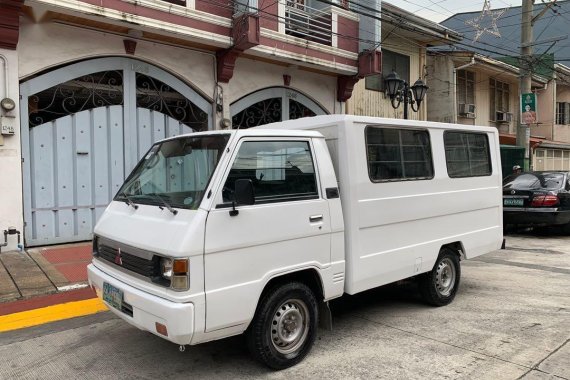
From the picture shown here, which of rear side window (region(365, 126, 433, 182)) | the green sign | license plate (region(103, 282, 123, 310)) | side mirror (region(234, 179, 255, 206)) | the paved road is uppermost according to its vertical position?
the green sign

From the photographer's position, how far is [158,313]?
332 centimetres

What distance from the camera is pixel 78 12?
26.3 feet

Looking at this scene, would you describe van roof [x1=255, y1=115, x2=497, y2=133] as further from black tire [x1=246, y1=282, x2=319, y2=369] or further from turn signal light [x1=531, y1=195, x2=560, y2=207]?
turn signal light [x1=531, y1=195, x2=560, y2=207]

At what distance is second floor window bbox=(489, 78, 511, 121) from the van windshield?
2217 centimetres

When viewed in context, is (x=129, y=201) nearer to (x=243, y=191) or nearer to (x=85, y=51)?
(x=243, y=191)

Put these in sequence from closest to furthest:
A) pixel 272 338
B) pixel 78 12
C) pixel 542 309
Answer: pixel 272 338 → pixel 542 309 → pixel 78 12

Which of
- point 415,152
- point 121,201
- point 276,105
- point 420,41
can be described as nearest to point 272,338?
point 121,201

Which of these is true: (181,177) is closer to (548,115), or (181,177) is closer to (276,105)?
(276,105)

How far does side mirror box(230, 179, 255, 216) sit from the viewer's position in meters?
3.42

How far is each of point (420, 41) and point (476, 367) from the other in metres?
15.1

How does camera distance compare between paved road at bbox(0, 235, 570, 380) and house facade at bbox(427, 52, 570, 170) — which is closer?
paved road at bbox(0, 235, 570, 380)

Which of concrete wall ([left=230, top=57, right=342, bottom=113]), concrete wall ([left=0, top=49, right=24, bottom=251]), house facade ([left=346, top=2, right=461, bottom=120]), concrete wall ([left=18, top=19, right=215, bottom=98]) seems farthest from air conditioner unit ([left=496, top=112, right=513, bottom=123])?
concrete wall ([left=0, top=49, right=24, bottom=251])

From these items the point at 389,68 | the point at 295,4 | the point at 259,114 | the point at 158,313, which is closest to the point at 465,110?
the point at 389,68

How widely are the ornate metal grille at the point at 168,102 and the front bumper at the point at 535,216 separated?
7245 millimetres
